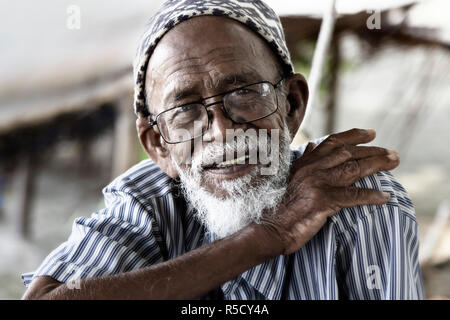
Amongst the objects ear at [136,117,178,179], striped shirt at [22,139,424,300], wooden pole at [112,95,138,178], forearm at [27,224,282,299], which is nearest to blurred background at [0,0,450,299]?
wooden pole at [112,95,138,178]

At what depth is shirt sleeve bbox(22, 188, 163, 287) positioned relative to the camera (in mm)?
1738

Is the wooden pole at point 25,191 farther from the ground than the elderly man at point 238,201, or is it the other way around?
the wooden pole at point 25,191

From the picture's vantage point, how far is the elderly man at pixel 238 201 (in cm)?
166

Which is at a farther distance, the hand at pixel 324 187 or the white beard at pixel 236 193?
the white beard at pixel 236 193

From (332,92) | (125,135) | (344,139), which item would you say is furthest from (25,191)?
(344,139)

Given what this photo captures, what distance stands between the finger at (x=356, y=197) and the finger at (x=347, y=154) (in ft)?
0.33

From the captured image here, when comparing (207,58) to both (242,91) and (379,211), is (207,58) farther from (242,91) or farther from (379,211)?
(379,211)

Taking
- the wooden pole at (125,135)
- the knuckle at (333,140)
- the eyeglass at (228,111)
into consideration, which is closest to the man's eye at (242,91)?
the eyeglass at (228,111)

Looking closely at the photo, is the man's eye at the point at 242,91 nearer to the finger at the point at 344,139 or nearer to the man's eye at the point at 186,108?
the man's eye at the point at 186,108

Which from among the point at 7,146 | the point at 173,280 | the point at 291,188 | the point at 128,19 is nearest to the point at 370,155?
the point at 291,188

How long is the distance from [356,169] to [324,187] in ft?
0.48

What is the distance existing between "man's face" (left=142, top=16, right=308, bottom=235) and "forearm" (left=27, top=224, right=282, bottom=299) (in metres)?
0.23

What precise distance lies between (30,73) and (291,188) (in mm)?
3544

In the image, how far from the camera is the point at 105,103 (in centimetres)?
504
